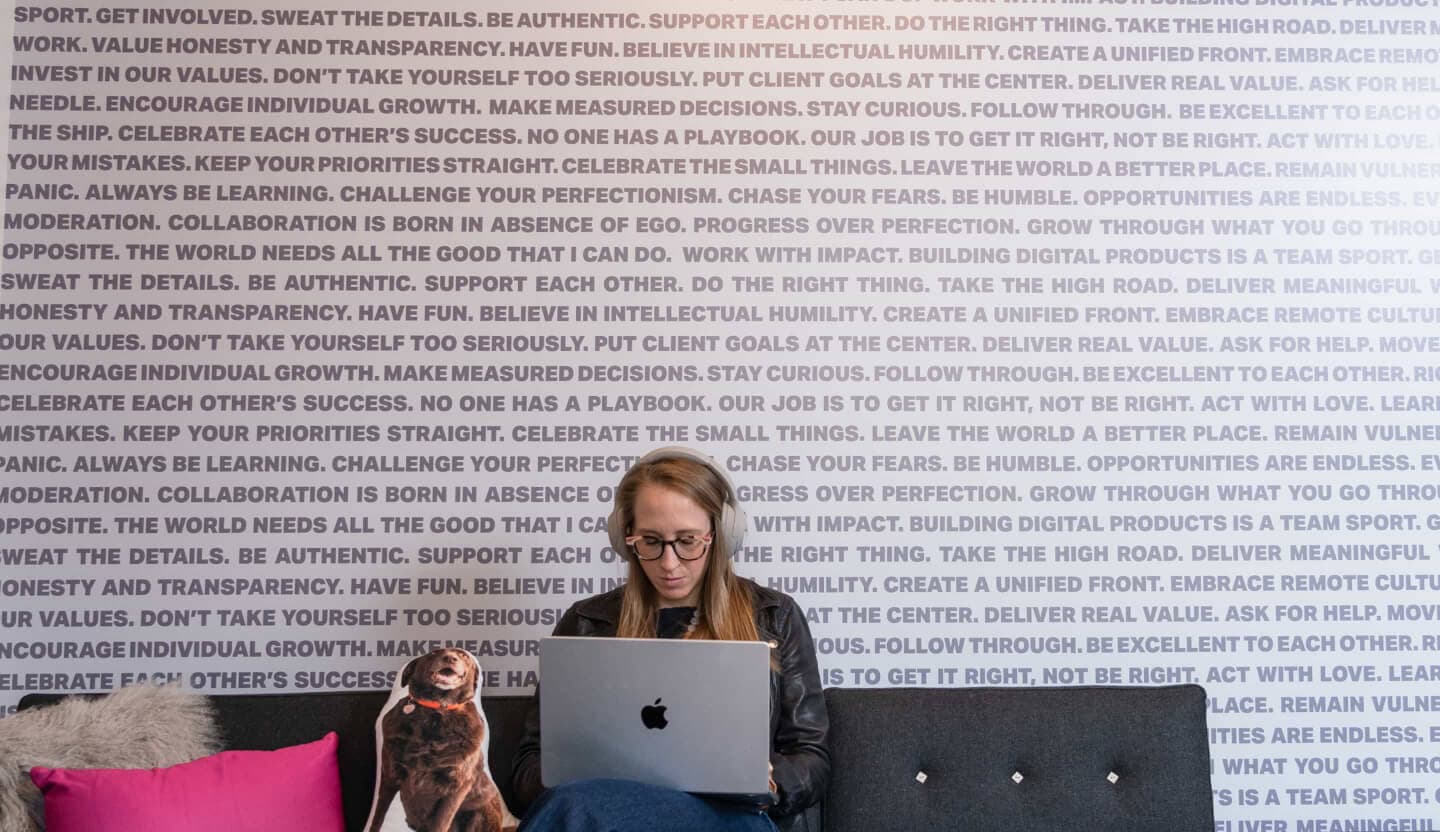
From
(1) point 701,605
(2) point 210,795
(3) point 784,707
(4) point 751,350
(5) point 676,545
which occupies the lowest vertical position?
(2) point 210,795

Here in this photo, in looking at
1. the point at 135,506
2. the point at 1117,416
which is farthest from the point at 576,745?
the point at 1117,416

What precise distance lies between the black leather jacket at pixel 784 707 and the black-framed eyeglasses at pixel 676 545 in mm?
194

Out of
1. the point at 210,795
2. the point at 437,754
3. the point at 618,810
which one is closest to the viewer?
the point at 618,810

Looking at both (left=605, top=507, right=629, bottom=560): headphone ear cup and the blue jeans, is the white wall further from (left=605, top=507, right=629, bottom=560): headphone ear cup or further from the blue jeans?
the blue jeans

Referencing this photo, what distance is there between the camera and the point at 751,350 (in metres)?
2.72

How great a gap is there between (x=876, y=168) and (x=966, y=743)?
53.0 inches

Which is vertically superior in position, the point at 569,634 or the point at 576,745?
the point at 569,634

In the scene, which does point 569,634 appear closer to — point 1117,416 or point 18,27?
point 1117,416

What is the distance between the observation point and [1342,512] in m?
2.73

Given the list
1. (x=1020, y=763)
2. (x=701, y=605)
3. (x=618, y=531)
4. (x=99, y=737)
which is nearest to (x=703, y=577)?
(x=701, y=605)

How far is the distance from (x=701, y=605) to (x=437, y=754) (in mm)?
596

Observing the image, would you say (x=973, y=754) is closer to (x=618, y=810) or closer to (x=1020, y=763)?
(x=1020, y=763)

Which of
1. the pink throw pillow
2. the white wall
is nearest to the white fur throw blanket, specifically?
the pink throw pillow

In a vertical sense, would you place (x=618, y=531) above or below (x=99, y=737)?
above
